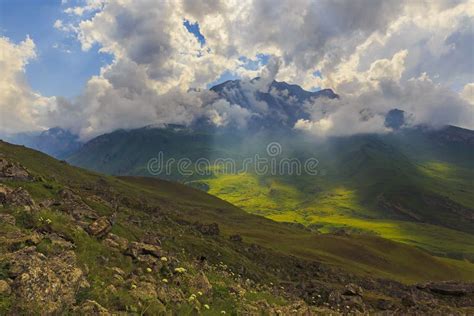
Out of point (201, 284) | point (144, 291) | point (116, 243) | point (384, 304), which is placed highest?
point (116, 243)

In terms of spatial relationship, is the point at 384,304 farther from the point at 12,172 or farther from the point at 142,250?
the point at 12,172

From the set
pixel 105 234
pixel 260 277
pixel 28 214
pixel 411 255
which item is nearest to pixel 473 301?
pixel 260 277

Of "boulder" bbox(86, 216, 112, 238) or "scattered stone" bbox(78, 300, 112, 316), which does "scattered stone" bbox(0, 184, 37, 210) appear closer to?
"boulder" bbox(86, 216, 112, 238)

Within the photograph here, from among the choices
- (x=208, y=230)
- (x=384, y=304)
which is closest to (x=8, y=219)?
(x=384, y=304)

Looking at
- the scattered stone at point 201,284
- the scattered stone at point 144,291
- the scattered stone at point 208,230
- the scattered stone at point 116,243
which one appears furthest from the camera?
the scattered stone at point 208,230

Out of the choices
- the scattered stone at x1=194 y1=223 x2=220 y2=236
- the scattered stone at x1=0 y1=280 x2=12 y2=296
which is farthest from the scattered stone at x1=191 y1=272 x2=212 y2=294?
the scattered stone at x1=194 y1=223 x2=220 y2=236

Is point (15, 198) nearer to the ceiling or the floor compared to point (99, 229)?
nearer to the ceiling

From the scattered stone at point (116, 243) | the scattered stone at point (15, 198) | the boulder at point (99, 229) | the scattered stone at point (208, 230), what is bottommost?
the scattered stone at point (208, 230)

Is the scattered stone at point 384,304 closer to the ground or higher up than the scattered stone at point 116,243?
closer to the ground

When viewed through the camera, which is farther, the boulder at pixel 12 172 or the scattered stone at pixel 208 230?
the scattered stone at pixel 208 230

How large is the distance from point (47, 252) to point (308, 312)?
39.1 ft

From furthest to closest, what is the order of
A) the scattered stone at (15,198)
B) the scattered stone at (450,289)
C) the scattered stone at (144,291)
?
the scattered stone at (450,289) → the scattered stone at (15,198) → the scattered stone at (144,291)

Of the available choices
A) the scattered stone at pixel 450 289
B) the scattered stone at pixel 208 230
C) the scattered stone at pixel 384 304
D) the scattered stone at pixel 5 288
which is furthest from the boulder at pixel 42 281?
the scattered stone at pixel 450 289

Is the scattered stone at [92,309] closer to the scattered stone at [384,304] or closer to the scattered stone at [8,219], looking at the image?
the scattered stone at [8,219]
